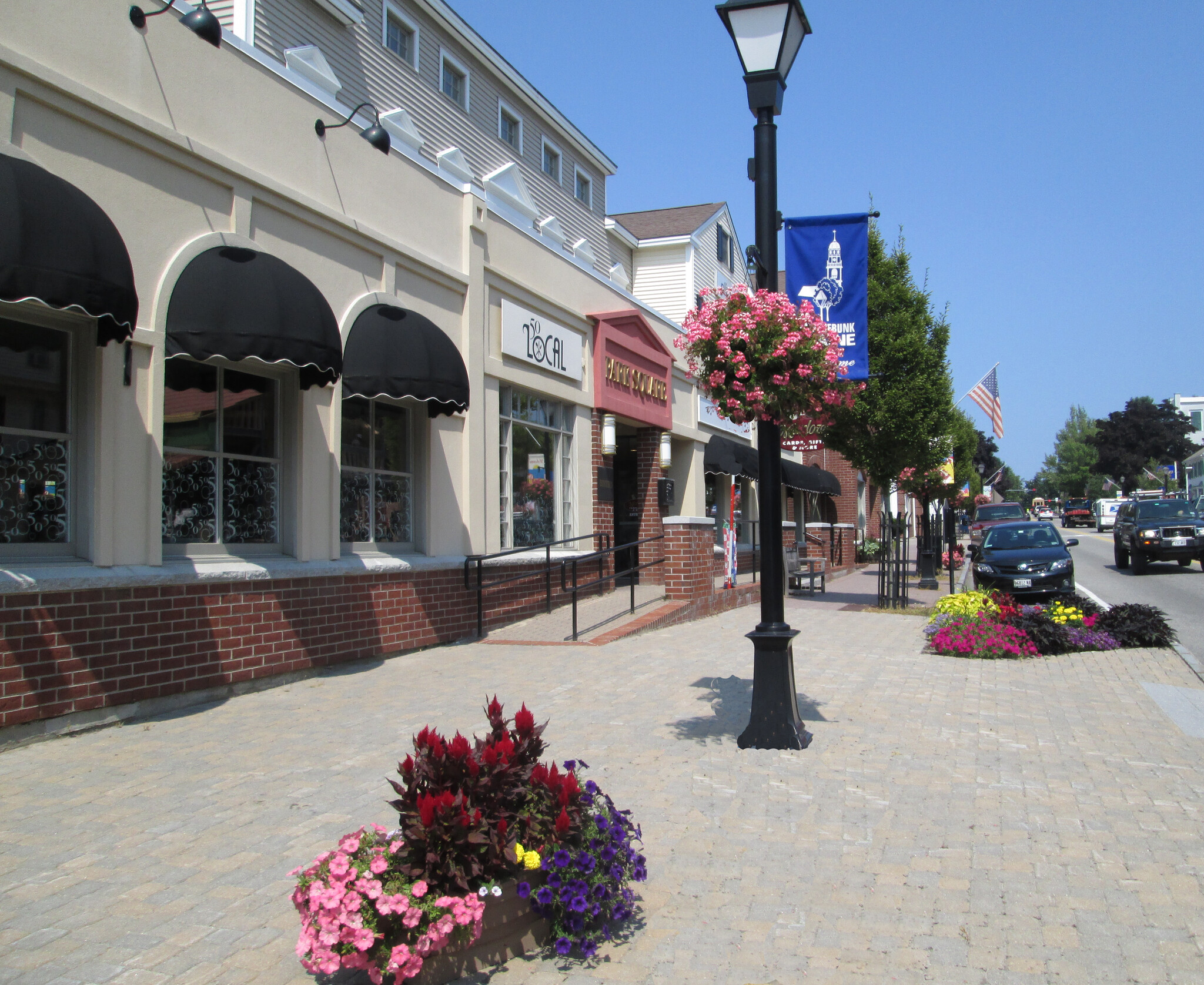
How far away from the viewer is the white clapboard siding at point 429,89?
14.0m

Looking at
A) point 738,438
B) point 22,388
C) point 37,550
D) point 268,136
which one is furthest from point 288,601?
point 738,438

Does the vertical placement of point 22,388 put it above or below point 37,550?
above

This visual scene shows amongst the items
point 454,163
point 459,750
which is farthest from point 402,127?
point 459,750

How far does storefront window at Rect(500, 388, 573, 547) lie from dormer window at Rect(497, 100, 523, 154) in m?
9.01

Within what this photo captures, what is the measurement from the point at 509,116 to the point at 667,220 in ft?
28.8

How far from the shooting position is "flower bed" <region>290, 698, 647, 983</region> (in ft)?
10.2

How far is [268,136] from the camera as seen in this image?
845 cm

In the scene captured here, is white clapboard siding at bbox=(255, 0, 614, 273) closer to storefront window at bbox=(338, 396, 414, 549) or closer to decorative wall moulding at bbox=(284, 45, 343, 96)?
decorative wall moulding at bbox=(284, 45, 343, 96)

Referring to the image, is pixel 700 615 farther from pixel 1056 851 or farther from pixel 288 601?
pixel 1056 851

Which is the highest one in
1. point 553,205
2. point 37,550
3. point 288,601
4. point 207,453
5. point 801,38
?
point 553,205

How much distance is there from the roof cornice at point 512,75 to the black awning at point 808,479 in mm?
9324

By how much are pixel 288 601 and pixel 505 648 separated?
2845mm

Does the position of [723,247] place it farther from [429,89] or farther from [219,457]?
[219,457]

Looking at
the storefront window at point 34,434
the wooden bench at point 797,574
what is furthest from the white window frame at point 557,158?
the storefront window at point 34,434
